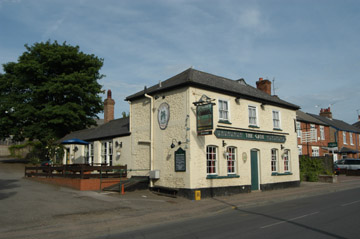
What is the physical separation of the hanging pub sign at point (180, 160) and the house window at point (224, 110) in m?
3.32

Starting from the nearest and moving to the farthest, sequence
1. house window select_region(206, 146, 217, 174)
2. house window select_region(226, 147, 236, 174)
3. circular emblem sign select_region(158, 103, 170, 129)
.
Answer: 1. house window select_region(206, 146, 217, 174)
2. circular emblem sign select_region(158, 103, 170, 129)
3. house window select_region(226, 147, 236, 174)

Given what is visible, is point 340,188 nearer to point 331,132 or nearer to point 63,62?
point 331,132

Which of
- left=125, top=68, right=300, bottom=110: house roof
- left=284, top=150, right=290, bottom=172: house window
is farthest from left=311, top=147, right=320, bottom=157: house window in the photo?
left=125, top=68, right=300, bottom=110: house roof

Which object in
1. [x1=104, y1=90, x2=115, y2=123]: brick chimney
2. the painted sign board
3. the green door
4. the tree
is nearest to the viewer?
the painted sign board

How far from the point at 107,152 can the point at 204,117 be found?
33.1 ft

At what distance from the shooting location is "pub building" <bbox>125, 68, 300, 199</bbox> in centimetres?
1670

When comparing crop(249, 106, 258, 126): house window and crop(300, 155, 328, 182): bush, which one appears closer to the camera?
crop(249, 106, 258, 126): house window

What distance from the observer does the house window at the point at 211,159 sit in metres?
17.5

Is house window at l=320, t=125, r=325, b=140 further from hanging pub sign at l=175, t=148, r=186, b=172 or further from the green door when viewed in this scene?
hanging pub sign at l=175, t=148, r=186, b=172

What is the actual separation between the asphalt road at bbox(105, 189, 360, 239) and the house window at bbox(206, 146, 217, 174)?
521 centimetres

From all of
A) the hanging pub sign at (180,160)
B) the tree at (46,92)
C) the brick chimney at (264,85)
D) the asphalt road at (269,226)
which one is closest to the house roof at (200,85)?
the hanging pub sign at (180,160)

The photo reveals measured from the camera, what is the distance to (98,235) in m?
9.11

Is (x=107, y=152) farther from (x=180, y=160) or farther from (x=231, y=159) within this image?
(x=231, y=159)

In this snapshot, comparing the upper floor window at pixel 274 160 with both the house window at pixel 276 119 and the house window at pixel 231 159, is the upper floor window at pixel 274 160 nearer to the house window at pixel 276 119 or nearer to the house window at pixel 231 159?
the house window at pixel 276 119
